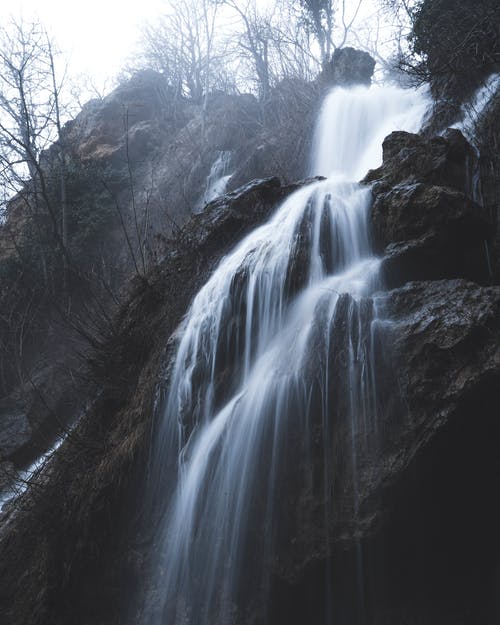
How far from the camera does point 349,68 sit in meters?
13.6

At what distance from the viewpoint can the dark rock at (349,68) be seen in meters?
13.5

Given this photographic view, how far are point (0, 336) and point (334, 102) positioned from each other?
10736 mm

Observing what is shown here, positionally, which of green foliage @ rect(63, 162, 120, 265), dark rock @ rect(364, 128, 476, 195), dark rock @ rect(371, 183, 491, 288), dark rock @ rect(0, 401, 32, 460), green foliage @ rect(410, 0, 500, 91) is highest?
green foliage @ rect(63, 162, 120, 265)

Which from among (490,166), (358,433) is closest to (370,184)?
(490,166)

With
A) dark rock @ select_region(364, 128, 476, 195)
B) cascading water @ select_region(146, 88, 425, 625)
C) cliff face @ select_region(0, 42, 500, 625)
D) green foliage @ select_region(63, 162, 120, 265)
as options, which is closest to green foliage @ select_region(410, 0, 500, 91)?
cliff face @ select_region(0, 42, 500, 625)

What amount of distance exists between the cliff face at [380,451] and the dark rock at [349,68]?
8.94 m

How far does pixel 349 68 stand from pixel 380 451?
46.8 feet

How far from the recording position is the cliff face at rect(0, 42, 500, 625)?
2.55 m

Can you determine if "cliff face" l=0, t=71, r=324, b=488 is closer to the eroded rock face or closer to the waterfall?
the waterfall

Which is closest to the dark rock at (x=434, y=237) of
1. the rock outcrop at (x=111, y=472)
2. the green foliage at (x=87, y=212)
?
the rock outcrop at (x=111, y=472)

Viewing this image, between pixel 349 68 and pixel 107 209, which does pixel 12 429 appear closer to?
pixel 107 209

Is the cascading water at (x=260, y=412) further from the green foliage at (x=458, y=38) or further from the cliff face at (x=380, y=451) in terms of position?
the green foliage at (x=458, y=38)

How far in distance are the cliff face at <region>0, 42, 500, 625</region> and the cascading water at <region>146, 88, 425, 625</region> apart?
0.08 m

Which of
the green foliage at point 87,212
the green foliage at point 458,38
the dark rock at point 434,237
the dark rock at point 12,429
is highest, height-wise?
the green foliage at point 87,212
